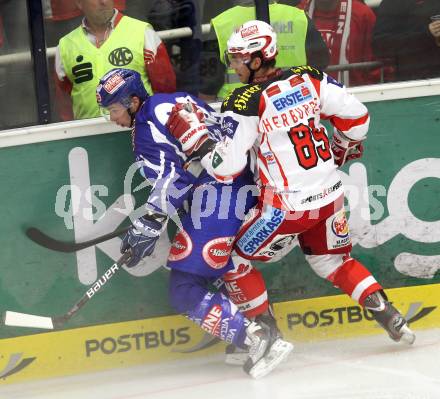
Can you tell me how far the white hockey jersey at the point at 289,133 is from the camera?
5.23m

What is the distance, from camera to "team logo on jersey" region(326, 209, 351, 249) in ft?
18.1

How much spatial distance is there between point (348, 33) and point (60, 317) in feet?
6.39

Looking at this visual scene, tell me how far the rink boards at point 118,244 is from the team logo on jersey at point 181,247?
281 millimetres

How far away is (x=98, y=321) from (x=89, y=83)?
1.16 m

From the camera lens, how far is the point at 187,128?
526 centimetres

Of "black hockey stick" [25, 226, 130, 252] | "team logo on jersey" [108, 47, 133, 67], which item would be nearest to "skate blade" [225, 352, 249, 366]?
"black hockey stick" [25, 226, 130, 252]

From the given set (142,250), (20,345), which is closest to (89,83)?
(142,250)

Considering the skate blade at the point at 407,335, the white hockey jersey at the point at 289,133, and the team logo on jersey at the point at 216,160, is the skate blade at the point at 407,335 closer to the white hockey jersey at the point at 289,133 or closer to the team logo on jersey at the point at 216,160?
the white hockey jersey at the point at 289,133

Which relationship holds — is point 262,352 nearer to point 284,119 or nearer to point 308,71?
point 284,119

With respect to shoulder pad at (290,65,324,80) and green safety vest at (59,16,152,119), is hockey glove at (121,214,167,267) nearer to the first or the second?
green safety vest at (59,16,152,119)

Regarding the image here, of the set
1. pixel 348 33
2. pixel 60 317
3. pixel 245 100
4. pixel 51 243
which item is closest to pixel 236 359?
pixel 60 317

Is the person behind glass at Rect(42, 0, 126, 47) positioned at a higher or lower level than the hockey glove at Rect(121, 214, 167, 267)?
higher

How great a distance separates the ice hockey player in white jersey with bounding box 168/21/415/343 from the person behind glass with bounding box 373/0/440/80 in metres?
0.57

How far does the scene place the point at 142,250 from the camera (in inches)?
215
